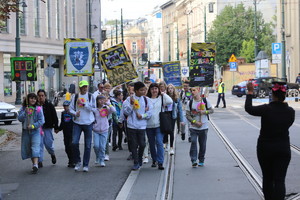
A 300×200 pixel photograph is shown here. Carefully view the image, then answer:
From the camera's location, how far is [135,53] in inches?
5655

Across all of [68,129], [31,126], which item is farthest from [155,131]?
[31,126]

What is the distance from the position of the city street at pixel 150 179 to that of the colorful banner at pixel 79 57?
4.74 meters

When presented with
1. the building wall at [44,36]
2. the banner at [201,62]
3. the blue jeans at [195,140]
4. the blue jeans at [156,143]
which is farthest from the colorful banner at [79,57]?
the building wall at [44,36]

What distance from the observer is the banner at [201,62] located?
27.7 metres

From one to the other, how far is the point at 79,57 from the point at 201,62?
9.50m

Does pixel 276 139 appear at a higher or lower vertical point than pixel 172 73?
lower

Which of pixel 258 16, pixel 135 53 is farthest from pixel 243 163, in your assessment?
pixel 135 53

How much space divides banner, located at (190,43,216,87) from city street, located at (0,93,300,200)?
507 inches

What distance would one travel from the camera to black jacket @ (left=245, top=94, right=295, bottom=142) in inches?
275

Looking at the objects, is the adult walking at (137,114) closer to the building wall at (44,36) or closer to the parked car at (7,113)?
the parked car at (7,113)

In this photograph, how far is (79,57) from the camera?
19391mm

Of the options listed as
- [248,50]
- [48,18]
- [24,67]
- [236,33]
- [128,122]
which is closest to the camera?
[128,122]

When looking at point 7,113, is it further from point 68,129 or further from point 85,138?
point 85,138

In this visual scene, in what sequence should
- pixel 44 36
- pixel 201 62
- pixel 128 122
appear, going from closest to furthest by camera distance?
pixel 128 122
pixel 201 62
pixel 44 36
